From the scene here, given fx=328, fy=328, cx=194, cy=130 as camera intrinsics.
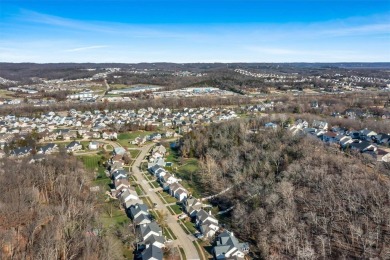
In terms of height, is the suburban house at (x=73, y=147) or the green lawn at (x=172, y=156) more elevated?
the suburban house at (x=73, y=147)

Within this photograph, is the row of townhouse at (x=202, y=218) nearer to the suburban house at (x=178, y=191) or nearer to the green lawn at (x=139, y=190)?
the suburban house at (x=178, y=191)

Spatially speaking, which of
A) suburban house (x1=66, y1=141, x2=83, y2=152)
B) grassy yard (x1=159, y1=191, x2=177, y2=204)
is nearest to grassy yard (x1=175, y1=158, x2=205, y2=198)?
grassy yard (x1=159, y1=191, x2=177, y2=204)

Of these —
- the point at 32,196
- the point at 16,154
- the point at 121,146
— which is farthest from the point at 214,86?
the point at 32,196

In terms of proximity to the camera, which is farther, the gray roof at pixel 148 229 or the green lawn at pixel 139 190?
the green lawn at pixel 139 190

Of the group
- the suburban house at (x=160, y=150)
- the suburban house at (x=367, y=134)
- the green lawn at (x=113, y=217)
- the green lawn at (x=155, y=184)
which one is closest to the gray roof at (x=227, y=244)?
the green lawn at (x=113, y=217)

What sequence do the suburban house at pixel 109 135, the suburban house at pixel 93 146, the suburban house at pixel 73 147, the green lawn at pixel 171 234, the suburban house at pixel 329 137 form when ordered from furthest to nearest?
1. the suburban house at pixel 109 135
2. the suburban house at pixel 93 146
3. the suburban house at pixel 329 137
4. the suburban house at pixel 73 147
5. the green lawn at pixel 171 234

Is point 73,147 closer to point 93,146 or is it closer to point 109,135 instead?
point 93,146
